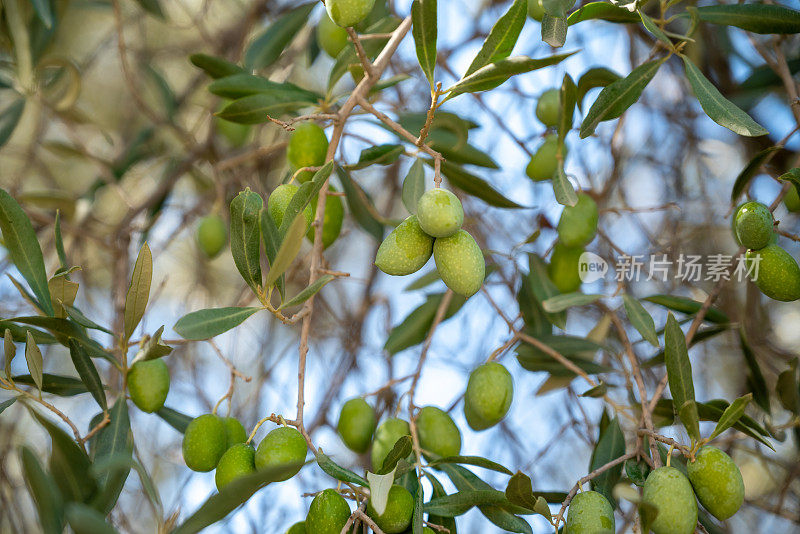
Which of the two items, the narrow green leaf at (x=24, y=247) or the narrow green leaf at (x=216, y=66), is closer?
the narrow green leaf at (x=24, y=247)

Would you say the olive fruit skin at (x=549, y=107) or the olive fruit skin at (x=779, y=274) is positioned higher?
the olive fruit skin at (x=549, y=107)

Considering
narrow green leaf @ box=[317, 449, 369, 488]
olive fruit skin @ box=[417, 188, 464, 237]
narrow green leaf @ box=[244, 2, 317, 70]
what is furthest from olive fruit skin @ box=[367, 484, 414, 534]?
narrow green leaf @ box=[244, 2, 317, 70]

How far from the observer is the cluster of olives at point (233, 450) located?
3.25ft

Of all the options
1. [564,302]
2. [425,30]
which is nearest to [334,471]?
[564,302]

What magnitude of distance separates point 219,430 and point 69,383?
294 millimetres

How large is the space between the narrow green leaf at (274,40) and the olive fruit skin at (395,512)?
3.65 feet

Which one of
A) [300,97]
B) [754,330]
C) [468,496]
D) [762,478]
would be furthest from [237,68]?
[762,478]

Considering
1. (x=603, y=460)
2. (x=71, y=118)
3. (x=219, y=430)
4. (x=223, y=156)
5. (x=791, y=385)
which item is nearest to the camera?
(x=219, y=430)

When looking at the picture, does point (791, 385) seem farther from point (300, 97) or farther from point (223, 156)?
point (223, 156)

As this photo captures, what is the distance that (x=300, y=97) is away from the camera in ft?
4.50

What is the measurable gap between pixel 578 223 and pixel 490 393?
16.7 inches

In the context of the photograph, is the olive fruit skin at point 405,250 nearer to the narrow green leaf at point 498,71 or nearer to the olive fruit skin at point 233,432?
the narrow green leaf at point 498,71

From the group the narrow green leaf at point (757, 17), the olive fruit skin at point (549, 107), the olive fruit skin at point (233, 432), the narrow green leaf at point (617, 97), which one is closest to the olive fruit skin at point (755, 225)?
the narrow green leaf at point (617, 97)

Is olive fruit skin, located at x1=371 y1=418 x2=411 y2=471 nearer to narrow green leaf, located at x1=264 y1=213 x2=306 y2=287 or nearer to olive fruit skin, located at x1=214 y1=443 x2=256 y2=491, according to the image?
olive fruit skin, located at x1=214 y1=443 x2=256 y2=491
